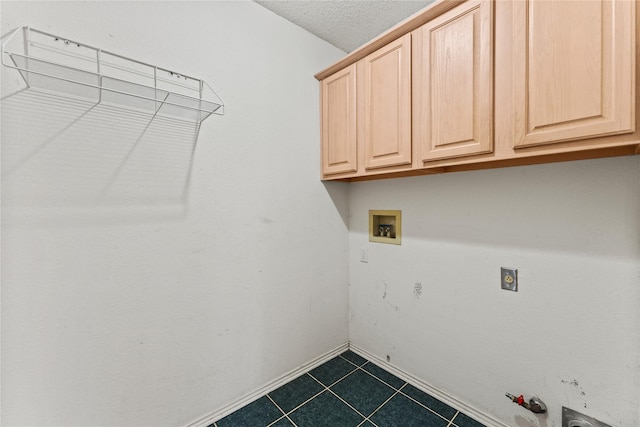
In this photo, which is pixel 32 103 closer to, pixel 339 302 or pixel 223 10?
pixel 223 10

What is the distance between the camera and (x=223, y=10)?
1.41m

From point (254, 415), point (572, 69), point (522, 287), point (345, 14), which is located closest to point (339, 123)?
point (345, 14)

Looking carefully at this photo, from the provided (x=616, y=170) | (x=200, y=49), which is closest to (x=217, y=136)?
(x=200, y=49)

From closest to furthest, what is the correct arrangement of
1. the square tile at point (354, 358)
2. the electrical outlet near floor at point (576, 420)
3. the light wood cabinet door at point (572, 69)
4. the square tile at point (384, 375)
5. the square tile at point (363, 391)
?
1. the light wood cabinet door at point (572, 69)
2. the electrical outlet near floor at point (576, 420)
3. the square tile at point (363, 391)
4. the square tile at point (384, 375)
5. the square tile at point (354, 358)

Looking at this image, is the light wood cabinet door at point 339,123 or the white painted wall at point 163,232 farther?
the light wood cabinet door at point 339,123

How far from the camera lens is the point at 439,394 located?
1553 mm

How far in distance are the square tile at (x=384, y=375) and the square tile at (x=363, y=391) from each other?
44 millimetres

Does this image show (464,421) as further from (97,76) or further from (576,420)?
(97,76)

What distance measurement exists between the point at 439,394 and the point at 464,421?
0.60 feet

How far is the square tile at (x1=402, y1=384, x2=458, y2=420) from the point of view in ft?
4.72

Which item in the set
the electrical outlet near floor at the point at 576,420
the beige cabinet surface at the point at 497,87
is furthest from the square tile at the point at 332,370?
the beige cabinet surface at the point at 497,87

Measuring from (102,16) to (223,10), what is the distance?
0.57 m

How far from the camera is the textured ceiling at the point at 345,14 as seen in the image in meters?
1.54

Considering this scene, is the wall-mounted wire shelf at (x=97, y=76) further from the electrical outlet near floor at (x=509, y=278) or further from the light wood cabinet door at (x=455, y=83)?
the electrical outlet near floor at (x=509, y=278)
